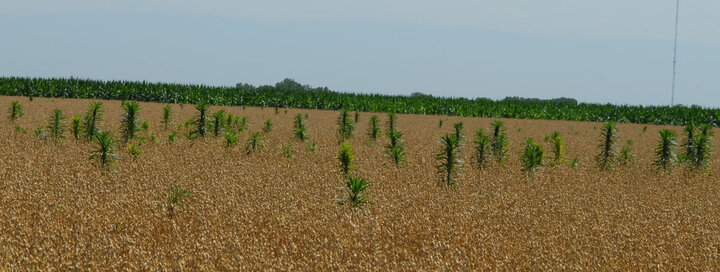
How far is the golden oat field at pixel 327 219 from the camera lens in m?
5.85

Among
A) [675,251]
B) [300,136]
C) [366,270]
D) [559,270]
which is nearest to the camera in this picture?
[366,270]

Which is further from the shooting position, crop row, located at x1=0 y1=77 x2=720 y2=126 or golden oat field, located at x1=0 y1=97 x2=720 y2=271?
crop row, located at x1=0 y1=77 x2=720 y2=126

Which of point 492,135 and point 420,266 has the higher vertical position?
point 492,135

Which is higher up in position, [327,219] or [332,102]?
[332,102]

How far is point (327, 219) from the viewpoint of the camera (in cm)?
749

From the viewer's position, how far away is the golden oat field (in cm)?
585

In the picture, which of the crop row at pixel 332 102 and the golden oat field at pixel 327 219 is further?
the crop row at pixel 332 102

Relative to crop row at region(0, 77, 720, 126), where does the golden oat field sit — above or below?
below

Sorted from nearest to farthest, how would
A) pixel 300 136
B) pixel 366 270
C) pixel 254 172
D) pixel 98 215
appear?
pixel 366 270
pixel 98 215
pixel 254 172
pixel 300 136

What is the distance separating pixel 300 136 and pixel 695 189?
1122 centimetres

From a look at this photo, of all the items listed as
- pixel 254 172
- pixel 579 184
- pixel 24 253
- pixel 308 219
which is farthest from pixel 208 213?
pixel 579 184

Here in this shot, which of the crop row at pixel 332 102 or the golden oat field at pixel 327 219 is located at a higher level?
the crop row at pixel 332 102

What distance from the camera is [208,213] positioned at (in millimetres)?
7590

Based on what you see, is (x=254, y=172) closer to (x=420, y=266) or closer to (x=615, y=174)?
(x=420, y=266)
